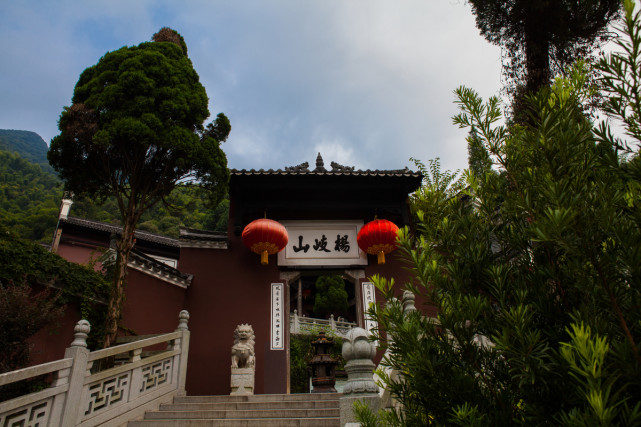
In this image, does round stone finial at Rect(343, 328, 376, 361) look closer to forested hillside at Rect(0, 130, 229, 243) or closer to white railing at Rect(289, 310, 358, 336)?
forested hillside at Rect(0, 130, 229, 243)

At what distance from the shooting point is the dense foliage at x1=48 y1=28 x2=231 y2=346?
17.3ft

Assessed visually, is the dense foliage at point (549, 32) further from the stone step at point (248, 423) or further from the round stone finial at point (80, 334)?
the round stone finial at point (80, 334)

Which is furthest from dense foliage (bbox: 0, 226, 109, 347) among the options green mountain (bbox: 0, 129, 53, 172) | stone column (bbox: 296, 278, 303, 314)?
green mountain (bbox: 0, 129, 53, 172)

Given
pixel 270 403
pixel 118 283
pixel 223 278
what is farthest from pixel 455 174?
pixel 118 283

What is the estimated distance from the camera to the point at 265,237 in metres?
6.97

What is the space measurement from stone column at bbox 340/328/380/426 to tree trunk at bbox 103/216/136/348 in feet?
10.5

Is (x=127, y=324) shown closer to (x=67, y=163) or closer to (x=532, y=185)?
(x=67, y=163)

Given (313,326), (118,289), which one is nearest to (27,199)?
(313,326)


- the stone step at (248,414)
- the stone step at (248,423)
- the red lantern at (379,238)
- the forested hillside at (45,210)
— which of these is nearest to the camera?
the stone step at (248,423)

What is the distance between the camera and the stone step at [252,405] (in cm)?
478

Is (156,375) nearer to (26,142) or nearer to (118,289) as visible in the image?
(118,289)

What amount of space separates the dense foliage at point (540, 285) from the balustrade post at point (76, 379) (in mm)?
3371

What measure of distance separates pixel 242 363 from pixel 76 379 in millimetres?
2651

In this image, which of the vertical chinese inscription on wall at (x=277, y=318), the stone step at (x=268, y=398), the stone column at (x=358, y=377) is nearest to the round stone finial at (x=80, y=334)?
the stone step at (x=268, y=398)
